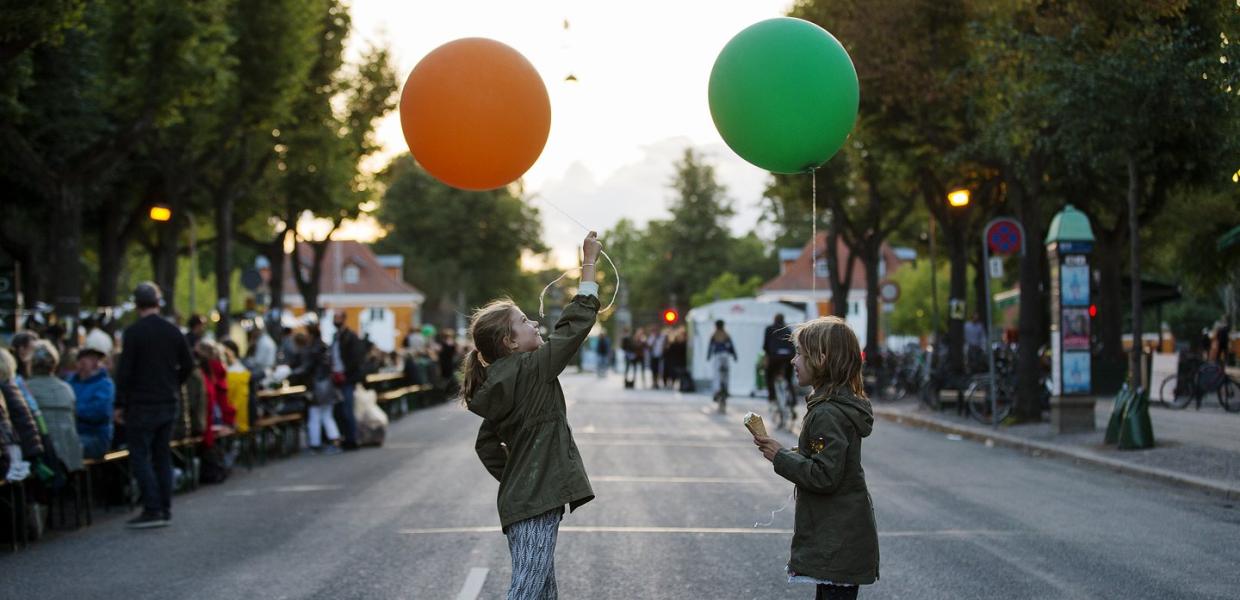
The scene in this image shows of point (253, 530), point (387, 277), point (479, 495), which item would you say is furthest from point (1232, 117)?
point (387, 277)

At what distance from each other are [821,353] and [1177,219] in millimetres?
30141

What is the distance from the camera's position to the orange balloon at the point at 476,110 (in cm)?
644

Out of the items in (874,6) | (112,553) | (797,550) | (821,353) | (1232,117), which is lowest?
(112,553)

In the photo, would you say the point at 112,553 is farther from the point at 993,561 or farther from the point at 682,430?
the point at 682,430

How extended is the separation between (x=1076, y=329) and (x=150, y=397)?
13.7m

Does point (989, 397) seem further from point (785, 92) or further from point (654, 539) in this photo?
point (785, 92)

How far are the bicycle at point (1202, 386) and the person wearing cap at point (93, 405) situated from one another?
19.9 meters

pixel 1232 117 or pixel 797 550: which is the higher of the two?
pixel 1232 117

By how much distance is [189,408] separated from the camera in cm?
1387

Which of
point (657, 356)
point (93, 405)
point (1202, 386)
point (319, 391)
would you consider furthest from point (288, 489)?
point (657, 356)

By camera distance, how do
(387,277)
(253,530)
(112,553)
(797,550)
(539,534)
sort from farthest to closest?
1. (387,277)
2. (253,530)
3. (112,553)
4. (539,534)
5. (797,550)

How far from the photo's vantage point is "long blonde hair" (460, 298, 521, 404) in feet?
17.4

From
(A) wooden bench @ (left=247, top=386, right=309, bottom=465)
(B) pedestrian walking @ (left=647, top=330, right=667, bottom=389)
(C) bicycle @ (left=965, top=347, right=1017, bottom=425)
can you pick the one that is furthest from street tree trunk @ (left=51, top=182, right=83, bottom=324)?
(B) pedestrian walking @ (left=647, top=330, right=667, bottom=389)

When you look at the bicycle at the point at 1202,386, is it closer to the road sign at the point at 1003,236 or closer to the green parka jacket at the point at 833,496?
the road sign at the point at 1003,236
